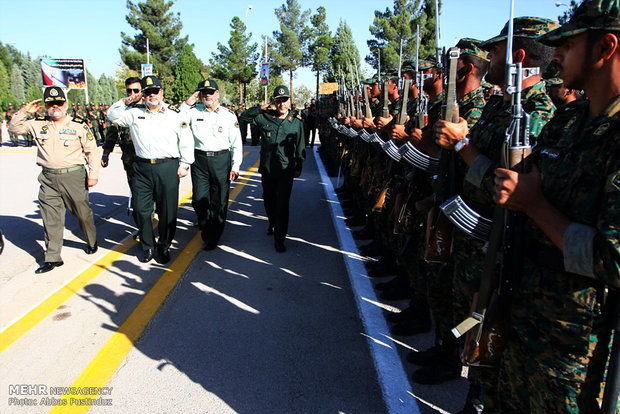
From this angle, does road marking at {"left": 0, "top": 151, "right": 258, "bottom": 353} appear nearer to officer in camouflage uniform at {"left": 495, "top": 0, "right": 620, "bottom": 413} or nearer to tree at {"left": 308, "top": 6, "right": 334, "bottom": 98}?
officer in camouflage uniform at {"left": 495, "top": 0, "right": 620, "bottom": 413}

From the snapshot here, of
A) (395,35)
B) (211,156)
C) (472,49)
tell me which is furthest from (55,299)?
(395,35)

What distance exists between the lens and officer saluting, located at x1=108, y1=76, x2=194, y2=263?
4875 mm

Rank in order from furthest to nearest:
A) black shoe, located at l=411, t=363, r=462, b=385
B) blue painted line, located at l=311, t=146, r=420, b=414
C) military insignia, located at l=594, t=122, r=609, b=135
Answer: black shoe, located at l=411, t=363, r=462, b=385
blue painted line, located at l=311, t=146, r=420, b=414
military insignia, located at l=594, t=122, r=609, b=135

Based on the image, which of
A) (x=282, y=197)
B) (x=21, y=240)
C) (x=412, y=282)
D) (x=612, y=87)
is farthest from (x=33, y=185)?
(x=612, y=87)

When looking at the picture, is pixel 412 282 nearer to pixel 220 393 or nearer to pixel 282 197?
pixel 220 393

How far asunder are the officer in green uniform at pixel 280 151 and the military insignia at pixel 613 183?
4364 mm

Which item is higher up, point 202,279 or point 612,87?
point 612,87

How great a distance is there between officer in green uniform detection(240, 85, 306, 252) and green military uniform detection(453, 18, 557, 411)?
3.32 m

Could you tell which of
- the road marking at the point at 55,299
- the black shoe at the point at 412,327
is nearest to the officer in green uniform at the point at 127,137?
the road marking at the point at 55,299

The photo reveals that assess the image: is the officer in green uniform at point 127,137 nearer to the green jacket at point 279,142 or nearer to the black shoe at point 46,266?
the black shoe at point 46,266

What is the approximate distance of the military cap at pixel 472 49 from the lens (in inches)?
117

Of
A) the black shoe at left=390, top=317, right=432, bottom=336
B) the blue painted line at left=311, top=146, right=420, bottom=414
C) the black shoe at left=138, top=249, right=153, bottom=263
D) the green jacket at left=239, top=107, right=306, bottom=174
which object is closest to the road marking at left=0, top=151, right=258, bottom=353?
the black shoe at left=138, top=249, right=153, bottom=263

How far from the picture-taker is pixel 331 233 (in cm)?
627

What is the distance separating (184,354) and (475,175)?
7.72ft
